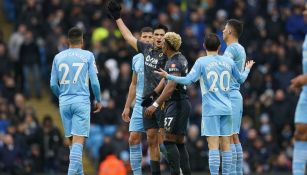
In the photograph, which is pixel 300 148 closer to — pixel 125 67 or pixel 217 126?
pixel 217 126

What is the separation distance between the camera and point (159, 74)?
17.7 meters

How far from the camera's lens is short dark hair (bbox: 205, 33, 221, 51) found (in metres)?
17.8

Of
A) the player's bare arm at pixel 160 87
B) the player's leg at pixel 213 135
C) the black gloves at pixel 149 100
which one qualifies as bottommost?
the player's leg at pixel 213 135

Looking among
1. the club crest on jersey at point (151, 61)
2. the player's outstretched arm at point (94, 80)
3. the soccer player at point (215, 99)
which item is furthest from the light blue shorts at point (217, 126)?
the player's outstretched arm at point (94, 80)

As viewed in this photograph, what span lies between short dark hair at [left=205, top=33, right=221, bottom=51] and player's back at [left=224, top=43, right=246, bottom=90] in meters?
0.65

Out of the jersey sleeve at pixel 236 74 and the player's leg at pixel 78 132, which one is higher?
the jersey sleeve at pixel 236 74

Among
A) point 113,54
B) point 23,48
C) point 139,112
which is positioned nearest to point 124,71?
point 113,54

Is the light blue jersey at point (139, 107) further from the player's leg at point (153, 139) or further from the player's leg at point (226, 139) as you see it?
the player's leg at point (226, 139)

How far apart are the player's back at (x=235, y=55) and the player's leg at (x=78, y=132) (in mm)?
2719

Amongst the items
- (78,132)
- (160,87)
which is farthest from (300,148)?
(78,132)

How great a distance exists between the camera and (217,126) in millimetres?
17828

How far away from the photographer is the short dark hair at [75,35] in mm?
18469

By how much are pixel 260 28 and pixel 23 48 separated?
792 centimetres

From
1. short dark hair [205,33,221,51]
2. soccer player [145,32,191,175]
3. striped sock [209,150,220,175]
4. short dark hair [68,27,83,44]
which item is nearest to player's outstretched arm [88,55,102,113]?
short dark hair [68,27,83,44]
